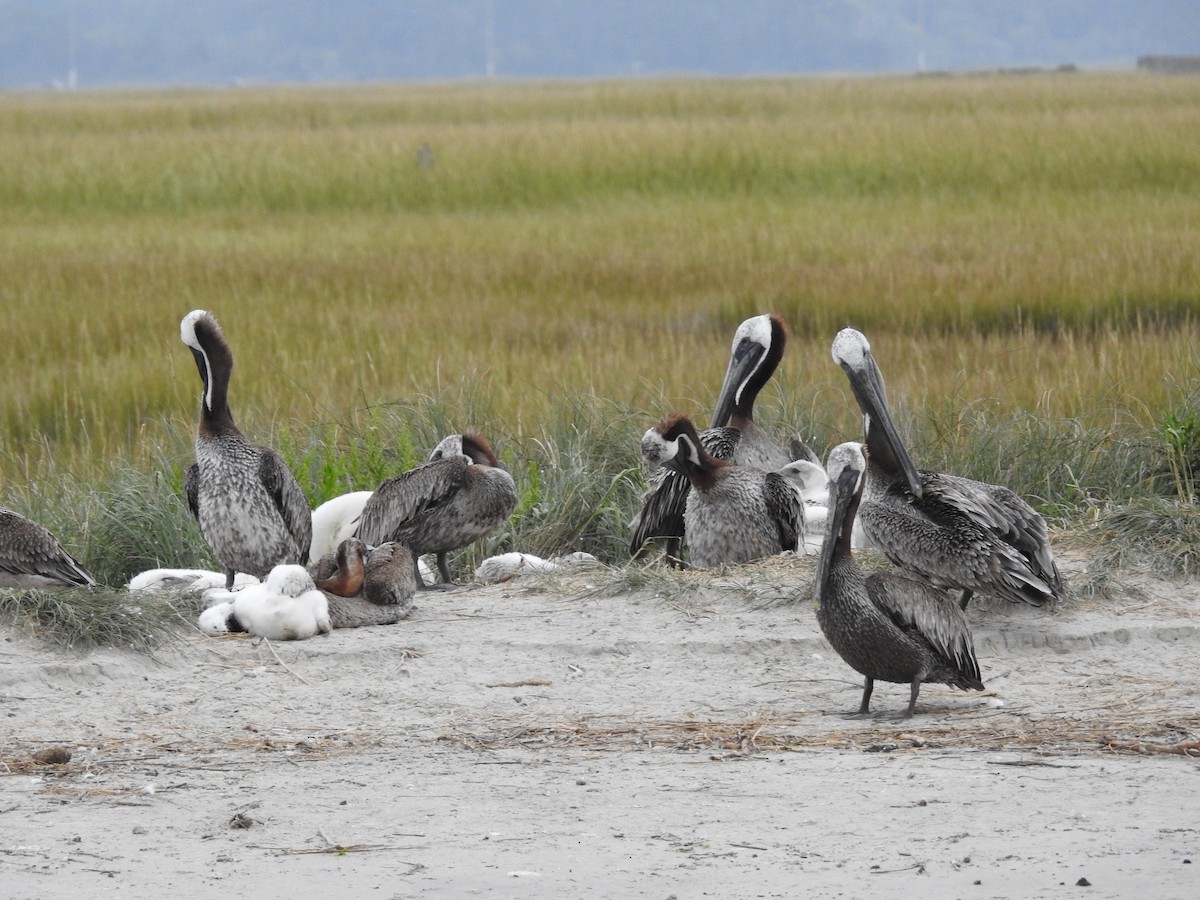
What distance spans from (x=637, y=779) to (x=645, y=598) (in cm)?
191

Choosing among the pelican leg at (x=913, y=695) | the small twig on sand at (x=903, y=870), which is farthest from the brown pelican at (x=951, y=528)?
the small twig on sand at (x=903, y=870)

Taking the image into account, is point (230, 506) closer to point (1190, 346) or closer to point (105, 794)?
point (105, 794)

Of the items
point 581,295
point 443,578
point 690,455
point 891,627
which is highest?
point 690,455

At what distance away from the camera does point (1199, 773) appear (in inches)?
190

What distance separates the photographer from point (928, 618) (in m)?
5.45

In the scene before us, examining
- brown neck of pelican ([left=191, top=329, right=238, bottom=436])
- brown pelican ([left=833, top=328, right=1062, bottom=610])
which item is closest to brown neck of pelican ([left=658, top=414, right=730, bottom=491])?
brown pelican ([left=833, top=328, right=1062, bottom=610])

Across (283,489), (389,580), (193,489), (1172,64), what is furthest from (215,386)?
(1172,64)

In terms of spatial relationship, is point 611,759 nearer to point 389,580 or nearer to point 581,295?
point 389,580

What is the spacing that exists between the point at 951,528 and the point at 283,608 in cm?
235

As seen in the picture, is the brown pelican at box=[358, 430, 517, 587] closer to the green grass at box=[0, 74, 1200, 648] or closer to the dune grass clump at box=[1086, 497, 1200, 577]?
the green grass at box=[0, 74, 1200, 648]

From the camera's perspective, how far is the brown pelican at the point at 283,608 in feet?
20.5

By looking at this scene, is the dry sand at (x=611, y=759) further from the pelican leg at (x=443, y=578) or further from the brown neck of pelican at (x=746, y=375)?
the brown neck of pelican at (x=746, y=375)

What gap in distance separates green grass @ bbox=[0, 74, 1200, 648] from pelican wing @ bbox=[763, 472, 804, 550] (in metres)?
1.17

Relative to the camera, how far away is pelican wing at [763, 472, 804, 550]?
7.52 meters
